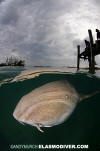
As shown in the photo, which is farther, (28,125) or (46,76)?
(46,76)

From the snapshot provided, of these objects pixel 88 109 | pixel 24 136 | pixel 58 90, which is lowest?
pixel 24 136

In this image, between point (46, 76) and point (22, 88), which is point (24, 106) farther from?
point (46, 76)

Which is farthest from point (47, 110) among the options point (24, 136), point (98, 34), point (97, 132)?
point (98, 34)

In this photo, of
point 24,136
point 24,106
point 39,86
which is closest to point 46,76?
point 39,86

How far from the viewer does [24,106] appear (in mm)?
3102

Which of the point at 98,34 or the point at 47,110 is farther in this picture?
the point at 98,34

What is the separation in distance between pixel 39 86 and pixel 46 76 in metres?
0.14

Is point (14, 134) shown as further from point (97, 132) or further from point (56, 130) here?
point (97, 132)

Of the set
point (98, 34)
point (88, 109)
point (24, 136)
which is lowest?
point (24, 136)

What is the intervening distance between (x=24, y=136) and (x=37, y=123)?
21cm

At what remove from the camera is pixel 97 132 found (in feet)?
10.3

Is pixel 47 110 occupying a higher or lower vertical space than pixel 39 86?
lower

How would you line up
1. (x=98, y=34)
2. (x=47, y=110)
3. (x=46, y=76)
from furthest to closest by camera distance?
(x=98, y=34) < (x=46, y=76) < (x=47, y=110)

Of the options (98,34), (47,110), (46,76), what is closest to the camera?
(47,110)
